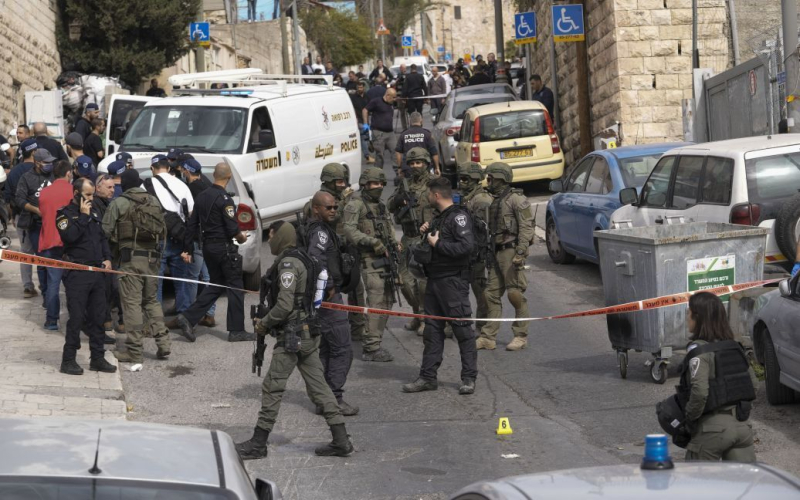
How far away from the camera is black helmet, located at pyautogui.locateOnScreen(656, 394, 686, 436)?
6.46 metres

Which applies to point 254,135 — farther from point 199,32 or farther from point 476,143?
point 199,32

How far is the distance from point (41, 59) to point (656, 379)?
22.1 meters

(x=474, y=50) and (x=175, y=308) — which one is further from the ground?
(x=474, y=50)

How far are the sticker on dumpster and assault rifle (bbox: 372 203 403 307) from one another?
9.50 ft

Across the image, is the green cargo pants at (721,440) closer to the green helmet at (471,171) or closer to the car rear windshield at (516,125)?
the green helmet at (471,171)

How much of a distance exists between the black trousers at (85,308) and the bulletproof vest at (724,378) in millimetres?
6126

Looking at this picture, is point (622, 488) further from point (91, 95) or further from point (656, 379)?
point (91, 95)

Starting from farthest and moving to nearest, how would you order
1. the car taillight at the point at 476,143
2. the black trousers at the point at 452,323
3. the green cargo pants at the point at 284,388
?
the car taillight at the point at 476,143, the black trousers at the point at 452,323, the green cargo pants at the point at 284,388

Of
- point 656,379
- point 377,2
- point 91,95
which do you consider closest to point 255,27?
point 377,2

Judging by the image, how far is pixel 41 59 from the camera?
94.2 ft

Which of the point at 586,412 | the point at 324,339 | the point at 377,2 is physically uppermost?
the point at 377,2

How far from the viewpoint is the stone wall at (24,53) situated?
25.1 metres

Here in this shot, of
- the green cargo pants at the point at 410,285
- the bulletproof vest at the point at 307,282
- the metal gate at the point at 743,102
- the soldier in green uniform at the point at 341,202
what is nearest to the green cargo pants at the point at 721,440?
the bulletproof vest at the point at 307,282

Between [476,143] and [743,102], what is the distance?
16.6 feet
